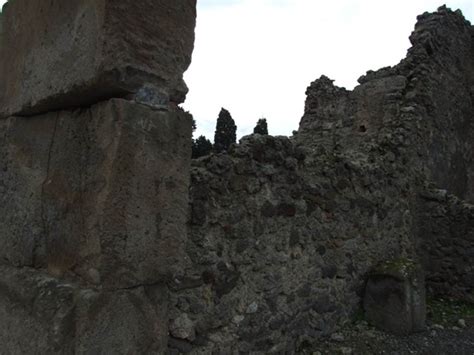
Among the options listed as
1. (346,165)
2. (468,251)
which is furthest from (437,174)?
(346,165)

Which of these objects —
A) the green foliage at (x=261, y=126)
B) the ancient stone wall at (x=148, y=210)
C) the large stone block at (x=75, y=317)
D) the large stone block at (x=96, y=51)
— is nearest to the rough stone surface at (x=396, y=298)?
the ancient stone wall at (x=148, y=210)

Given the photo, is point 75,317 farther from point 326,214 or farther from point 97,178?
point 326,214

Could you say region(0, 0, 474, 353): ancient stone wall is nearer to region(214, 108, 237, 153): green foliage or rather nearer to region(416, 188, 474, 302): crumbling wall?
region(416, 188, 474, 302): crumbling wall

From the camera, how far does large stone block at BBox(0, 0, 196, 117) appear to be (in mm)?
1731

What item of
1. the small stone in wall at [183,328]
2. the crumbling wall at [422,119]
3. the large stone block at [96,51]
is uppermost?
the crumbling wall at [422,119]

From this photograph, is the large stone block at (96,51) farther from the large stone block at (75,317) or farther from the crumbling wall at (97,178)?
the large stone block at (75,317)

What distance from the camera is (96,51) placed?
5.66ft

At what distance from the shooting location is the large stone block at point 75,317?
170 cm

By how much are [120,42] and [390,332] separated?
4023 mm

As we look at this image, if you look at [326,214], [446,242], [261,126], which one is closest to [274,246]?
[326,214]

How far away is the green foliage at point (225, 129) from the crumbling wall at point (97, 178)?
2358cm

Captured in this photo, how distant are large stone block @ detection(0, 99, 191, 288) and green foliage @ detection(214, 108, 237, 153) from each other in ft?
77.3

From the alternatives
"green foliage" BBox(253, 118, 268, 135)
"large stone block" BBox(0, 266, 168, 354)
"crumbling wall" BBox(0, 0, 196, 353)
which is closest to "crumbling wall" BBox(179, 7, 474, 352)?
"large stone block" BBox(0, 266, 168, 354)

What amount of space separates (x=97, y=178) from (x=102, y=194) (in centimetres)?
7
